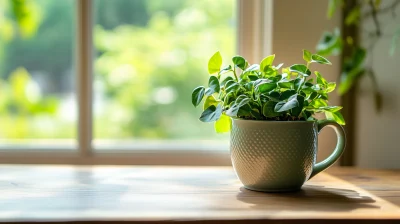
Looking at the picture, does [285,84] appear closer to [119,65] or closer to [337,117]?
[337,117]

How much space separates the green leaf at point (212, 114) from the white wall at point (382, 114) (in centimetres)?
60

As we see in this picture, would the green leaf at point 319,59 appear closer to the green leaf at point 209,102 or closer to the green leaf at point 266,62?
the green leaf at point 266,62

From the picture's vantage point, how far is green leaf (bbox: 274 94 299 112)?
1.00 meters

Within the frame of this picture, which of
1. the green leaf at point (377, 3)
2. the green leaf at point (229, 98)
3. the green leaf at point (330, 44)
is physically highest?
the green leaf at point (377, 3)

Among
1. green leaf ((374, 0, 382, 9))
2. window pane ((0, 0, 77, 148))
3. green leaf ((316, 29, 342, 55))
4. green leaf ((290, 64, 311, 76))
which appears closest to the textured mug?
green leaf ((290, 64, 311, 76))

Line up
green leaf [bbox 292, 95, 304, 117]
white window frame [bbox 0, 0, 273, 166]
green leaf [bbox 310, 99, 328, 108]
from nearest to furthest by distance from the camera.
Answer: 1. green leaf [bbox 292, 95, 304, 117]
2. green leaf [bbox 310, 99, 328, 108]
3. white window frame [bbox 0, 0, 273, 166]

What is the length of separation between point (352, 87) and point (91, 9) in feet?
2.74

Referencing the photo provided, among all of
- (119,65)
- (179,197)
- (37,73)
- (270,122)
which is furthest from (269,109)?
(37,73)

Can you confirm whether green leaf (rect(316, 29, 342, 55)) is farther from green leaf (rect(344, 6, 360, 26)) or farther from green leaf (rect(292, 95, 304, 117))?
green leaf (rect(292, 95, 304, 117))

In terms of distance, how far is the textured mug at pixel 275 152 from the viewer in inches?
41.9

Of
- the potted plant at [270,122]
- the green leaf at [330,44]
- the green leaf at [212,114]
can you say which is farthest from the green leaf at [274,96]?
the green leaf at [330,44]

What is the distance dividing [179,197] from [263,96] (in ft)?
0.91

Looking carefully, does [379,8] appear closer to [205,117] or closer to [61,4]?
[205,117]

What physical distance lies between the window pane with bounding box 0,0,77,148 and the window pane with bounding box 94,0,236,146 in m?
0.10
